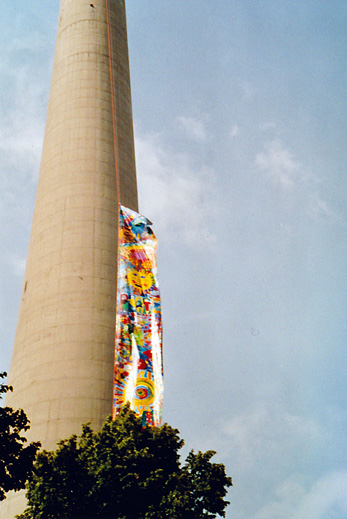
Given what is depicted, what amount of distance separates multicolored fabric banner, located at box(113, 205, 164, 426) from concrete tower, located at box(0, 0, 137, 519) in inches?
53.2

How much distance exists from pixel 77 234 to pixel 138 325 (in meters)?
10.8

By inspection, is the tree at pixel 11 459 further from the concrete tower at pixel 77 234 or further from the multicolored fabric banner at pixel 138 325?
the concrete tower at pixel 77 234

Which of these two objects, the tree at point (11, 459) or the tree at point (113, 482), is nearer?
the tree at point (11, 459)

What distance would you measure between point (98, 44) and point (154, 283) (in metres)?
31.4

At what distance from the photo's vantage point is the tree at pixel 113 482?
31.3 metres

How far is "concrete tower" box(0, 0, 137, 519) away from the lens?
46.9 metres

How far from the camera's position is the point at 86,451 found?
33.3 m

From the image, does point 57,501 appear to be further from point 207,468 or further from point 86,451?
point 207,468

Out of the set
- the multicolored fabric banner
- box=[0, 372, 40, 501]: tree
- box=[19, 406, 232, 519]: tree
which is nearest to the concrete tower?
the multicolored fabric banner

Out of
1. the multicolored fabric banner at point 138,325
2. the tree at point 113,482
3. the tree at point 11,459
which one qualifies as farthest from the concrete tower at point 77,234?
the tree at point 11,459

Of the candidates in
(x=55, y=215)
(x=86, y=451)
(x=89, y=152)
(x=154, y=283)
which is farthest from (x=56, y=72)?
(x=86, y=451)

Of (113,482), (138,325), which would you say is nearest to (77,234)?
(138,325)

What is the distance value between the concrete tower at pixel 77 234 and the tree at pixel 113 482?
12280 mm

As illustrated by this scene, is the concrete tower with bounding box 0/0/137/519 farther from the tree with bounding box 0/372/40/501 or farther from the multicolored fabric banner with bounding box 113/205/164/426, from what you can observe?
the tree with bounding box 0/372/40/501
